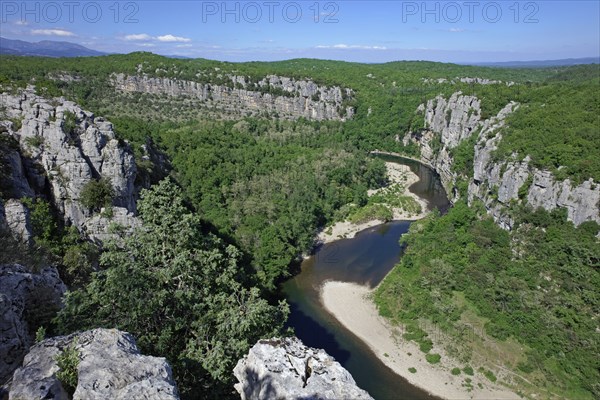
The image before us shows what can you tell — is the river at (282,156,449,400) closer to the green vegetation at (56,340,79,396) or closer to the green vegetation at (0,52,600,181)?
the green vegetation at (0,52,600,181)

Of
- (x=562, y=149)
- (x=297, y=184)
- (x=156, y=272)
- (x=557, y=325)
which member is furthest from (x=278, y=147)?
(x=156, y=272)

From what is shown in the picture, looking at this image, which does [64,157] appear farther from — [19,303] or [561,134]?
[561,134]

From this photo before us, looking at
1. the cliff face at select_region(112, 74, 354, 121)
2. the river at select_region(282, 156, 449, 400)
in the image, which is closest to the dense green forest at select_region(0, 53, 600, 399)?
the river at select_region(282, 156, 449, 400)

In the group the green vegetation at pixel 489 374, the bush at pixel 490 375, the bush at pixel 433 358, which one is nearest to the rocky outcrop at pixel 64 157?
the bush at pixel 433 358

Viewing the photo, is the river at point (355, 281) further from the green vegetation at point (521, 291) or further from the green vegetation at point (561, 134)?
the green vegetation at point (561, 134)

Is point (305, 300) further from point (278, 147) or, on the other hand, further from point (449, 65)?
point (449, 65)

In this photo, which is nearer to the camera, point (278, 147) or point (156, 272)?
point (156, 272)

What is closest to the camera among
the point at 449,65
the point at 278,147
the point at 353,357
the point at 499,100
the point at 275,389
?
the point at 275,389
